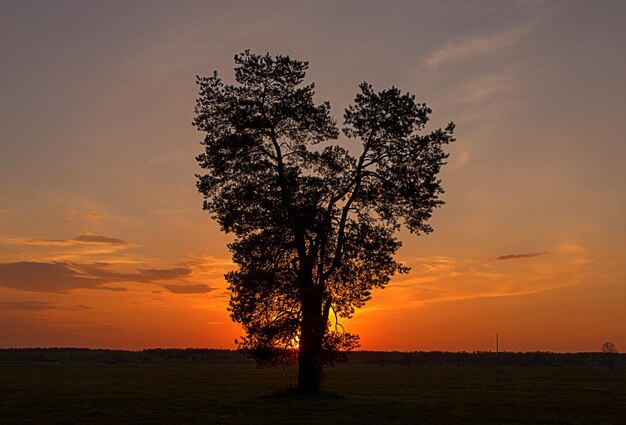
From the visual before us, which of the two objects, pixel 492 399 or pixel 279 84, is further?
pixel 492 399

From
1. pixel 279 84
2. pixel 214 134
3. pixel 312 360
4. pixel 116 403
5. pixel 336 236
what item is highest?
pixel 279 84

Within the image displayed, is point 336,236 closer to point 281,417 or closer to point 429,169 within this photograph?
point 429,169

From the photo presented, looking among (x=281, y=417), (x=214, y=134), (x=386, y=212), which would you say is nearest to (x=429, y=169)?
(x=386, y=212)

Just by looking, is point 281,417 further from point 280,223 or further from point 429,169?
point 429,169

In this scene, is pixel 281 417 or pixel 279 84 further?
pixel 279 84

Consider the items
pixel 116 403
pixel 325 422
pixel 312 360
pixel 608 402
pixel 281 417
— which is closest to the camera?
pixel 325 422

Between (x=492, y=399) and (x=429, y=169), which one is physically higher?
(x=429, y=169)

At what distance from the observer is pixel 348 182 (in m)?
47.0

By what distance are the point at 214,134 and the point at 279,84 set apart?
5616 mm

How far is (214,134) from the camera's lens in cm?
4669

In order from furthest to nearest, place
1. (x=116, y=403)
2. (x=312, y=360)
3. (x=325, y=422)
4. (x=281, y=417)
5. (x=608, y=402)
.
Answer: (x=608, y=402), (x=116, y=403), (x=312, y=360), (x=281, y=417), (x=325, y=422)

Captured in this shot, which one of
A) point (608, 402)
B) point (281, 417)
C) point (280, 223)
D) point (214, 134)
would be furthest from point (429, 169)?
point (608, 402)

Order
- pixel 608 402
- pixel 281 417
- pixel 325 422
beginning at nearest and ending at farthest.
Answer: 1. pixel 325 422
2. pixel 281 417
3. pixel 608 402

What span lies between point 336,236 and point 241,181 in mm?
7506
